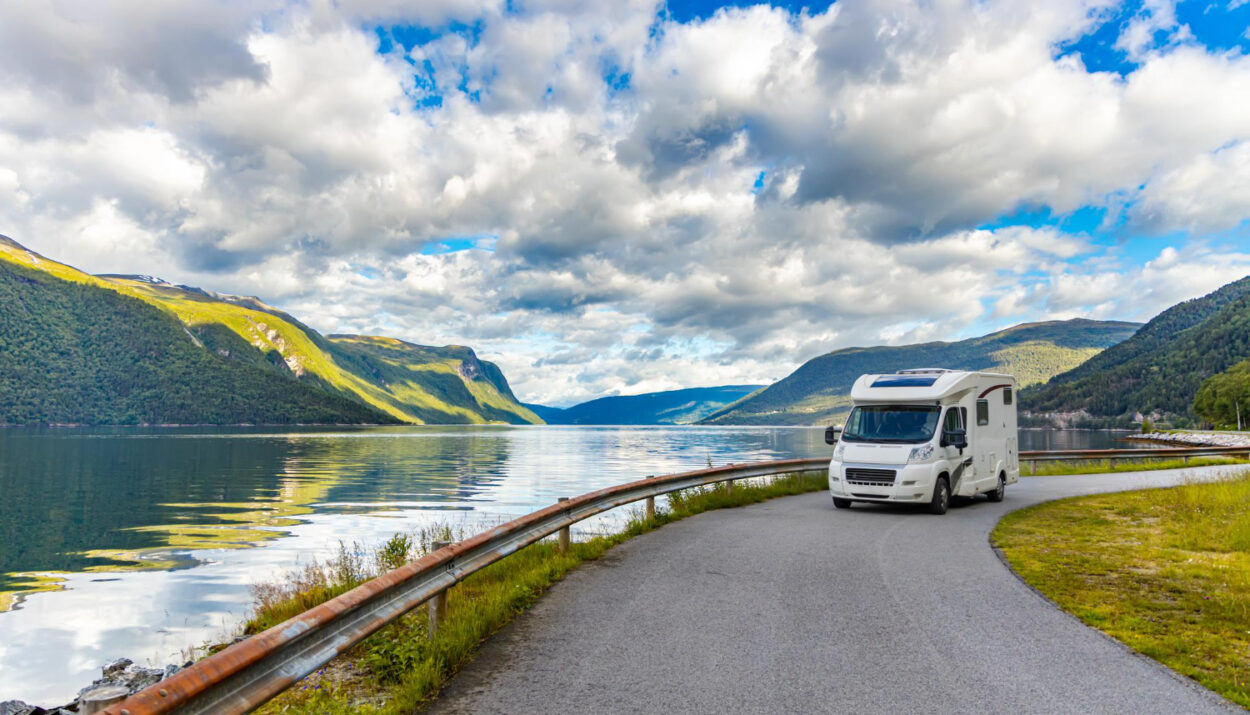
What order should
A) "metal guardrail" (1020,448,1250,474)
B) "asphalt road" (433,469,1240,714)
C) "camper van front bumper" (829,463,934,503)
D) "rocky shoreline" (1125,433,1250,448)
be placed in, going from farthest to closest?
"rocky shoreline" (1125,433,1250,448) → "metal guardrail" (1020,448,1250,474) → "camper van front bumper" (829,463,934,503) → "asphalt road" (433,469,1240,714)

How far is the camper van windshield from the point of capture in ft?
54.6

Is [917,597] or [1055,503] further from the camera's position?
[1055,503]

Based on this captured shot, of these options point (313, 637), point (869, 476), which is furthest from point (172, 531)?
point (313, 637)

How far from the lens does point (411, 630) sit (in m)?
6.82

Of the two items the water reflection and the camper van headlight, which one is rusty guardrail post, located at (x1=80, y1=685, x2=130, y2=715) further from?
the camper van headlight

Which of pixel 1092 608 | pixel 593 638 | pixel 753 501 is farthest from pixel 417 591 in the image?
pixel 753 501

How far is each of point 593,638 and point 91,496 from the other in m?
36.7

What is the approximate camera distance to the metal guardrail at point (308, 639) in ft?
11.0

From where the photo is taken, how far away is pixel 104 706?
3.23 meters

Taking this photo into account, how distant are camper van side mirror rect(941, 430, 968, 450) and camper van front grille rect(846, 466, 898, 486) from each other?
143cm

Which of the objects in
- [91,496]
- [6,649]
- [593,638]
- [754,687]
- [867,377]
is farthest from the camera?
[91,496]

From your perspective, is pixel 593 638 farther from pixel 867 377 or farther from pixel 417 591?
pixel 867 377

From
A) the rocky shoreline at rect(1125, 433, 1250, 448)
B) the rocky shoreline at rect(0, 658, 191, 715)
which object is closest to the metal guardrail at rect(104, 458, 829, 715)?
the rocky shoreline at rect(0, 658, 191, 715)

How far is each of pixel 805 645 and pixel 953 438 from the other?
1164 cm
